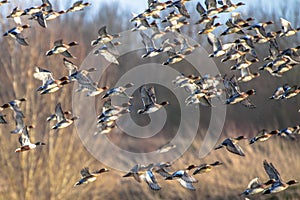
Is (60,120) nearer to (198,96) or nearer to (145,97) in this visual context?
(145,97)

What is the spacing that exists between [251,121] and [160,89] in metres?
5.72

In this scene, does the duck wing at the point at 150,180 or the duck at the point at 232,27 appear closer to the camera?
the duck at the point at 232,27

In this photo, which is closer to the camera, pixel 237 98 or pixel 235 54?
pixel 237 98

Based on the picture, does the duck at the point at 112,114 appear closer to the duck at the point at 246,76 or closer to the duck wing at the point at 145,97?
the duck wing at the point at 145,97

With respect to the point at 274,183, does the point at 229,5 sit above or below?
above

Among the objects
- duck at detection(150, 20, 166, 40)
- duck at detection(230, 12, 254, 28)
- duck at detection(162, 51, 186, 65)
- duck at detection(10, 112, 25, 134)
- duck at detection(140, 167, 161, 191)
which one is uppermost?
duck at detection(230, 12, 254, 28)

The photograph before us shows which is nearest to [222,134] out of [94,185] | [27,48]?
Result: [94,185]

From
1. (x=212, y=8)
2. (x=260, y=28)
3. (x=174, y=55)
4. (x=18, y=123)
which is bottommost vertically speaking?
(x=18, y=123)

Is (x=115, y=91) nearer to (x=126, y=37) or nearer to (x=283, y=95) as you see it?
(x=283, y=95)

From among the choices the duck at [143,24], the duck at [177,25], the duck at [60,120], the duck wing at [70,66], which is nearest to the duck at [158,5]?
the duck at [143,24]

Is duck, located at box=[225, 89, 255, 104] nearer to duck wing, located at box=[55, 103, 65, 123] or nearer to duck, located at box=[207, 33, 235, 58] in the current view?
duck, located at box=[207, 33, 235, 58]

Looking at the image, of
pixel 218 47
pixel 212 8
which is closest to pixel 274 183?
pixel 218 47

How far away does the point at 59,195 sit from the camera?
1399 cm

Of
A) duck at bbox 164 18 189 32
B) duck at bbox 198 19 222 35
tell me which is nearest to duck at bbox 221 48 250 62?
duck at bbox 198 19 222 35
